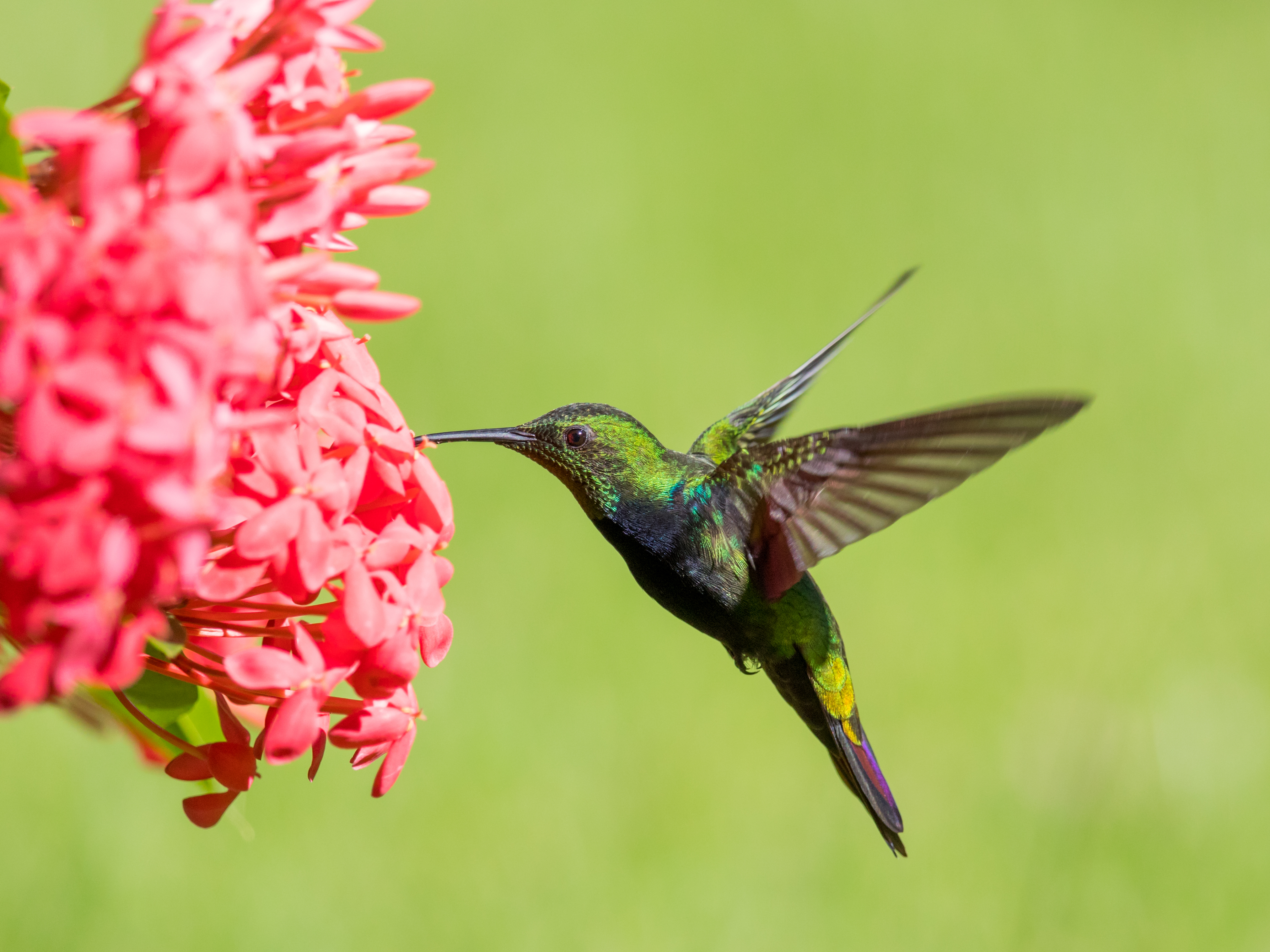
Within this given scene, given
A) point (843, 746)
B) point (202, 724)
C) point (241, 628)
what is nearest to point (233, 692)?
point (241, 628)

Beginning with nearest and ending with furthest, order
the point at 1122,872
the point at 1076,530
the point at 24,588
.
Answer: the point at 24,588 → the point at 1122,872 → the point at 1076,530

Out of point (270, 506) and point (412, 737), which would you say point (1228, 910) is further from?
point (270, 506)

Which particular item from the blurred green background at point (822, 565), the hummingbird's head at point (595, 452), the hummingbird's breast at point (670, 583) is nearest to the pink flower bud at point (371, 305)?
the hummingbird's head at point (595, 452)

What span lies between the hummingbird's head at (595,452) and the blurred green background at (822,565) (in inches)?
81.7

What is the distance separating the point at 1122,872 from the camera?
346cm

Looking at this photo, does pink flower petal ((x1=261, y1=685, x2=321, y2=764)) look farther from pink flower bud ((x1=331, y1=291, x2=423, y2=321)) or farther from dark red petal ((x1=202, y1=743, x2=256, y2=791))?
pink flower bud ((x1=331, y1=291, x2=423, y2=321))

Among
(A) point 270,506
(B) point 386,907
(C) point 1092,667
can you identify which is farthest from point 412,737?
(C) point 1092,667

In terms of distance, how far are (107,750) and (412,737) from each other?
8.62ft

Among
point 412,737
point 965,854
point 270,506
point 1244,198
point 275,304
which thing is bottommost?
point 965,854

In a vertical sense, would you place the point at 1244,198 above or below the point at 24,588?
above

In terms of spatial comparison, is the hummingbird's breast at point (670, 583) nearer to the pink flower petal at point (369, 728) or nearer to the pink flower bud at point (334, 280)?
the pink flower petal at point (369, 728)

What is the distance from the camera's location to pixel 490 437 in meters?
1.33

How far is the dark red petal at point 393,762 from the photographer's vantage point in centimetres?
102

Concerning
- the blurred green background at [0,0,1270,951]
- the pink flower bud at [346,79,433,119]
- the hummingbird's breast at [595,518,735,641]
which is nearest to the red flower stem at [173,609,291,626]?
the pink flower bud at [346,79,433,119]
